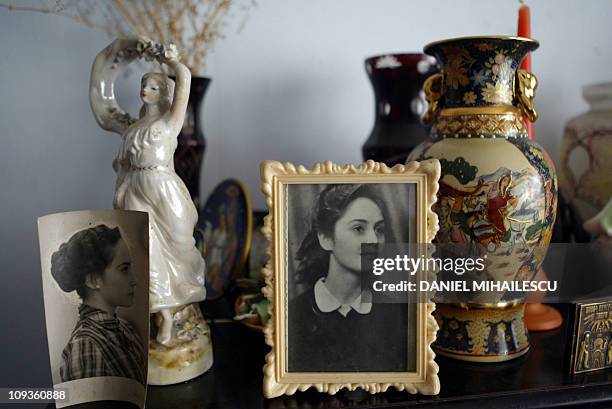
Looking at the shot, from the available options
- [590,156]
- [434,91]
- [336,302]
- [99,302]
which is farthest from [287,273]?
[590,156]

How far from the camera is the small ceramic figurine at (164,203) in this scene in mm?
548

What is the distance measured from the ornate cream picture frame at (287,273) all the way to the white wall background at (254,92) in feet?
1.37

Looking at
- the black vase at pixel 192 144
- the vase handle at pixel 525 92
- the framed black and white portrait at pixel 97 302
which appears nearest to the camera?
the framed black and white portrait at pixel 97 302

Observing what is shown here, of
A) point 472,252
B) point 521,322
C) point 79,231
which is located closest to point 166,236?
point 79,231

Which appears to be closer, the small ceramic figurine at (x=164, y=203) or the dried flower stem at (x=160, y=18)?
the small ceramic figurine at (x=164, y=203)

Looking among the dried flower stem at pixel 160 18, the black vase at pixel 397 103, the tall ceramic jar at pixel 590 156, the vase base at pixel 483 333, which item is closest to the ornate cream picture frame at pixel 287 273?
the vase base at pixel 483 333

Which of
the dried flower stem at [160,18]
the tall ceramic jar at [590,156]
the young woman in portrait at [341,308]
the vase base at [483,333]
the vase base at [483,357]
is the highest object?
the dried flower stem at [160,18]

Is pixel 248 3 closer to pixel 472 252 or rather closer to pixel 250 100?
pixel 250 100

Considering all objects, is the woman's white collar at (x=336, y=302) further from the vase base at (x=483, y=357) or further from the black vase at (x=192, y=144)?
the black vase at (x=192, y=144)

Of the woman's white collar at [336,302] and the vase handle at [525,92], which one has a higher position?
the vase handle at [525,92]

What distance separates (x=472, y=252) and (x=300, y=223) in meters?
0.21

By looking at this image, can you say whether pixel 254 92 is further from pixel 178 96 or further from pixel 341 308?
pixel 341 308

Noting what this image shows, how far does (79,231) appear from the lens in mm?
516

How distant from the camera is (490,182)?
0.56 metres
